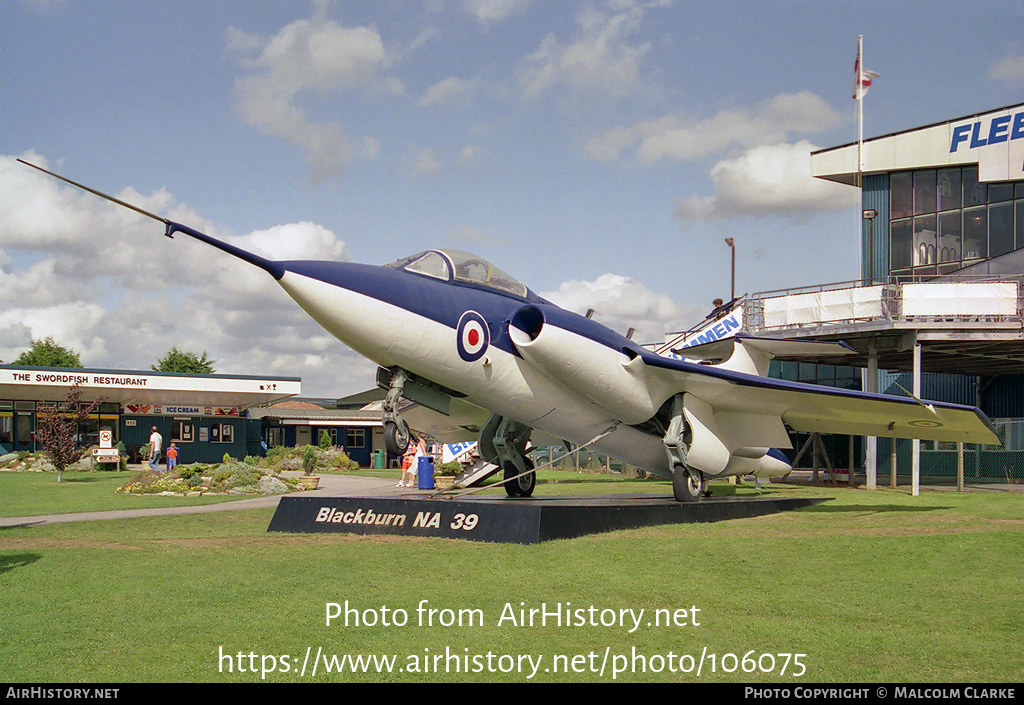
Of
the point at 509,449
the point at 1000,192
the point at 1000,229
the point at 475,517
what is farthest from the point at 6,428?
the point at 1000,192

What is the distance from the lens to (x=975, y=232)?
106ft

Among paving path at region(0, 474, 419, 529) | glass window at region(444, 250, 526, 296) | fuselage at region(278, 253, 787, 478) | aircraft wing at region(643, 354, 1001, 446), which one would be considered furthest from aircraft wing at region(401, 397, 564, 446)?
glass window at region(444, 250, 526, 296)

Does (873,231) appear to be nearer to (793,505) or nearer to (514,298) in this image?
(793,505)

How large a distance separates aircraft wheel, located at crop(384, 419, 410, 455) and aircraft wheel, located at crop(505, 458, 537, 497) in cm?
443

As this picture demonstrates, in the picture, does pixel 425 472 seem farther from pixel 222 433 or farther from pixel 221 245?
pixel 222 433

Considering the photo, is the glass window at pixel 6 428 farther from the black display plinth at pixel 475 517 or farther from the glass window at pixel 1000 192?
the glass window at pixel 1000 192

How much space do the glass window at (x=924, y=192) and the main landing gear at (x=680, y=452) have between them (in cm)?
2506

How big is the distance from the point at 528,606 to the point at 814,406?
9346mm

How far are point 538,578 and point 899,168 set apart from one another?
31.5 m

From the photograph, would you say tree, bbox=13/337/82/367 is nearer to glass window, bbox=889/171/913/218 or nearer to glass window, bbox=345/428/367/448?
glass window, bbox=345/428/367/448

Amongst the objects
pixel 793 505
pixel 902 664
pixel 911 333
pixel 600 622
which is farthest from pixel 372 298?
pixel 911 333

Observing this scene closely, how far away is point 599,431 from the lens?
44.0 feet

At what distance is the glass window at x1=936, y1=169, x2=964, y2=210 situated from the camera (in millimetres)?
32594

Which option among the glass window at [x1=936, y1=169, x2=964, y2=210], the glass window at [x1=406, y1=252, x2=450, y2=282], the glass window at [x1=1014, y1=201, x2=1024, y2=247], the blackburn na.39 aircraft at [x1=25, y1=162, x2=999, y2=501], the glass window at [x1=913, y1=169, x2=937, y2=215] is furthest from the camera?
the glass window at [x1=913, y1=169, x2=937, y2=215]
